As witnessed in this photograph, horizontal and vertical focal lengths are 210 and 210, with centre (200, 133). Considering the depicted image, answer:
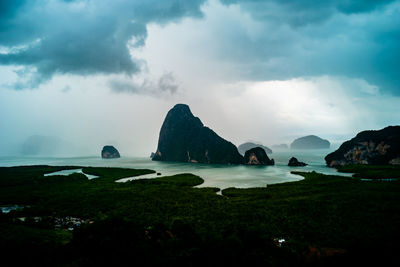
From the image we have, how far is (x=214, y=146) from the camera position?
138000 mm

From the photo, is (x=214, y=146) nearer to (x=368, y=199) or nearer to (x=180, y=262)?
(x=368, y=199)

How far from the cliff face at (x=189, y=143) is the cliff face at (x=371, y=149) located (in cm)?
4955

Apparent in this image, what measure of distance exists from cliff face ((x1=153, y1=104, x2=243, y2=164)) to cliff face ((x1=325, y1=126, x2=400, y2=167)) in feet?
163

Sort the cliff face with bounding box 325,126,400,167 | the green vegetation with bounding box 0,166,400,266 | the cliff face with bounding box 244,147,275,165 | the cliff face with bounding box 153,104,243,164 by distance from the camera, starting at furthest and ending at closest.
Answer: the cliff face with bounding box 153,104,243,164 → the cliff face with bounding box 244,147,275,165 → the cliff face with bounding box 325,126,400,167 → the green vegetation with bounding box 0,166,400,266

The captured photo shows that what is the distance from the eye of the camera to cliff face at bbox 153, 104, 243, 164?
13225cm

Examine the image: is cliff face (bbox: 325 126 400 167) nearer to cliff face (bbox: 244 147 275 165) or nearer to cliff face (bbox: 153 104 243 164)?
cliff face (bbox: 244 147 275 165)

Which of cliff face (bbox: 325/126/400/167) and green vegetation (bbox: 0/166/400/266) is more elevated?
cliff face (bbox: 325/126/400/167)

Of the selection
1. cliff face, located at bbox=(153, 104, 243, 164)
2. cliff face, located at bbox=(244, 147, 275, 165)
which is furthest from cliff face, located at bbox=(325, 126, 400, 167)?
cliff face, located at bbox=(153, 104, 243, 164)

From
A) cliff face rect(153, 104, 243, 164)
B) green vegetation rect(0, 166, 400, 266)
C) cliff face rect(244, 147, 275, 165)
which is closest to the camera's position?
green vegetation rect(0, 166, 400, 266)

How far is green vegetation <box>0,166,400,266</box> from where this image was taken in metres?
10.1

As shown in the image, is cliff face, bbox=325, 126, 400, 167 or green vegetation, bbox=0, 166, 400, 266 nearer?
green vegetation, bbox=0, 166, 400, 266

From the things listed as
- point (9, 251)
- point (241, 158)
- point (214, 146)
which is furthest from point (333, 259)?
point (214, 146)

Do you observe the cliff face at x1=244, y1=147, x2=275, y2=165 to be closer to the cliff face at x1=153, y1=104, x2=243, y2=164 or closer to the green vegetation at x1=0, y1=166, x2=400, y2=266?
the cliff face at x1=153, y1=104, x2=243, y2=164

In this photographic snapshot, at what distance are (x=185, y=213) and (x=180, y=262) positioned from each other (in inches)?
707
